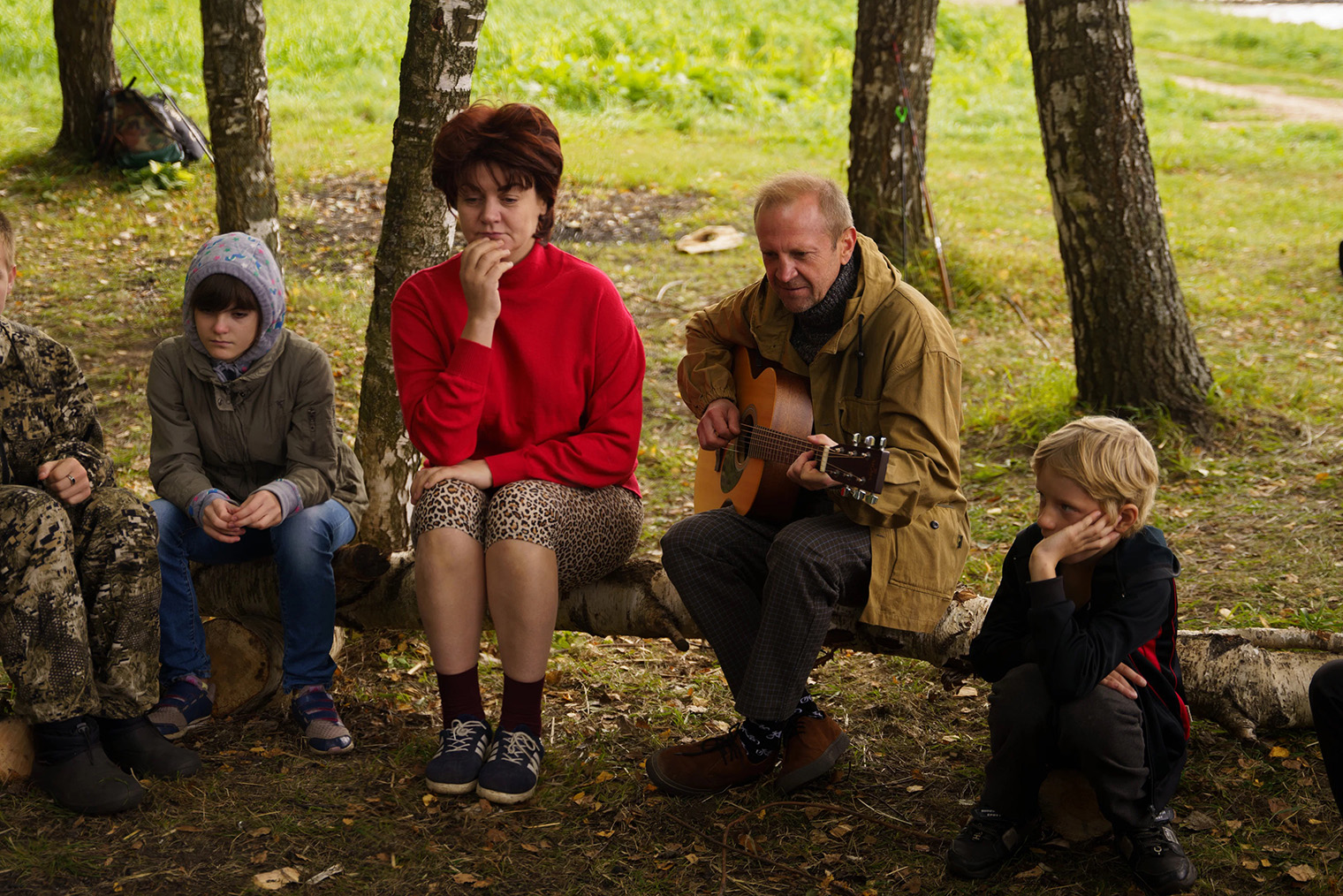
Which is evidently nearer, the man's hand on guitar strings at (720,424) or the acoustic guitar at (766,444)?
the acoustic guitar at (766,444)

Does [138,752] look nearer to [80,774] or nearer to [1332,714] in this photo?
[80,774]

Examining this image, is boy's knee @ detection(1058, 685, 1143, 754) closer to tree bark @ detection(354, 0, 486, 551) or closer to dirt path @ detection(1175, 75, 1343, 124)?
tree bark @ detection(354, 0, 486, 551)

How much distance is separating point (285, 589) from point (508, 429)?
33.0 inches

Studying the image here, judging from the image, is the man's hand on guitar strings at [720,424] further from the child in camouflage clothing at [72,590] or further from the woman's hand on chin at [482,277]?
the child in camouflage clothing at [72,590]

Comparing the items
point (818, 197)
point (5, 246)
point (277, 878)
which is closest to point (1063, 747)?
point (818, 197)

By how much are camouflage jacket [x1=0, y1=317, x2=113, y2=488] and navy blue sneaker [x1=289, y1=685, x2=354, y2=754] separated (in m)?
0.87

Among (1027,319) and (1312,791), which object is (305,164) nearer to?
(1027,319)

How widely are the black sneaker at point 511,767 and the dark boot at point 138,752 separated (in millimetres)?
869

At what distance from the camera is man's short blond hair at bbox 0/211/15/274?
3141mm

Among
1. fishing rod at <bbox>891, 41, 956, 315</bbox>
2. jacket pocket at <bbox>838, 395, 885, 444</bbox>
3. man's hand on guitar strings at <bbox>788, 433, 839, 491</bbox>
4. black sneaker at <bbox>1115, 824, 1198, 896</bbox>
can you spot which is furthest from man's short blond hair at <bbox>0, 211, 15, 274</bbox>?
fishing rod at <bbox>891, 41, 956, 315</bbox>

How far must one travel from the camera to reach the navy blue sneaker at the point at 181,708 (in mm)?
3414

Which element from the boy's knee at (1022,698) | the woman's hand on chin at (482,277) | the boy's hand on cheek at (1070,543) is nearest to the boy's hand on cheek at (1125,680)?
the boy's knee at (1022,698)

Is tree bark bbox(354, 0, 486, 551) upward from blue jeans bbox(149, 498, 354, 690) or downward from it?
upward

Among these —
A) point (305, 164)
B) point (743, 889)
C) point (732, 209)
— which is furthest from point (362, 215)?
point (743, 889)
